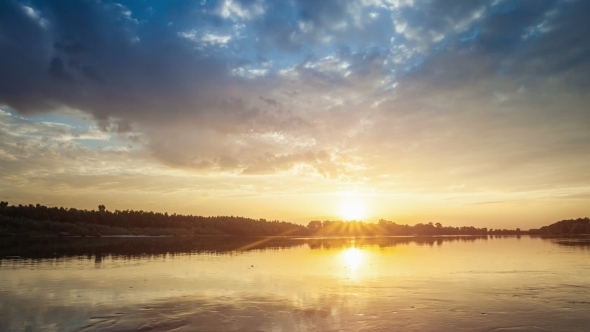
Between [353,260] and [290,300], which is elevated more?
[290,300]

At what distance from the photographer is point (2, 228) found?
5089 inches

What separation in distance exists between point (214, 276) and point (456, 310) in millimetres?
19641

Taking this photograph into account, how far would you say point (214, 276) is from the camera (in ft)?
110

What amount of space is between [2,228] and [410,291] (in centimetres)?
14303

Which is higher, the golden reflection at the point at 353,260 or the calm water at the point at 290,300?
the calm water at the point at 290,300

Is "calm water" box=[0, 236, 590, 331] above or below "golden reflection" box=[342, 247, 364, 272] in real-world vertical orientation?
above

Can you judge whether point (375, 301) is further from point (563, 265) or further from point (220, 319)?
point (563, 265)

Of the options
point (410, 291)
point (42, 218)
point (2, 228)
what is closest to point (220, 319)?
point (410, 291)

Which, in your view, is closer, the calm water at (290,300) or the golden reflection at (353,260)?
the calm water at (290,300)

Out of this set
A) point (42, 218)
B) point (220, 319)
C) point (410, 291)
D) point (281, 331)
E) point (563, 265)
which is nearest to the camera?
point (281, 331)

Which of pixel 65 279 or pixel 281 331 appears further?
pixel 65 279

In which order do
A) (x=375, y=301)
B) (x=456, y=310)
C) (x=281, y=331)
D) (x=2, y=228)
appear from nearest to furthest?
1. (x=281, y=331)
2. (x=456, y=310)
3. (x=375, y=301)
4. (x=2, y=228)

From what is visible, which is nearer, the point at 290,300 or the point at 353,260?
the point at 290,300

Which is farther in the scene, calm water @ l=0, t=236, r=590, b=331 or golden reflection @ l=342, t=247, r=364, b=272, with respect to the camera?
golden reflection @ l=342, t=247, r=364, b=272
